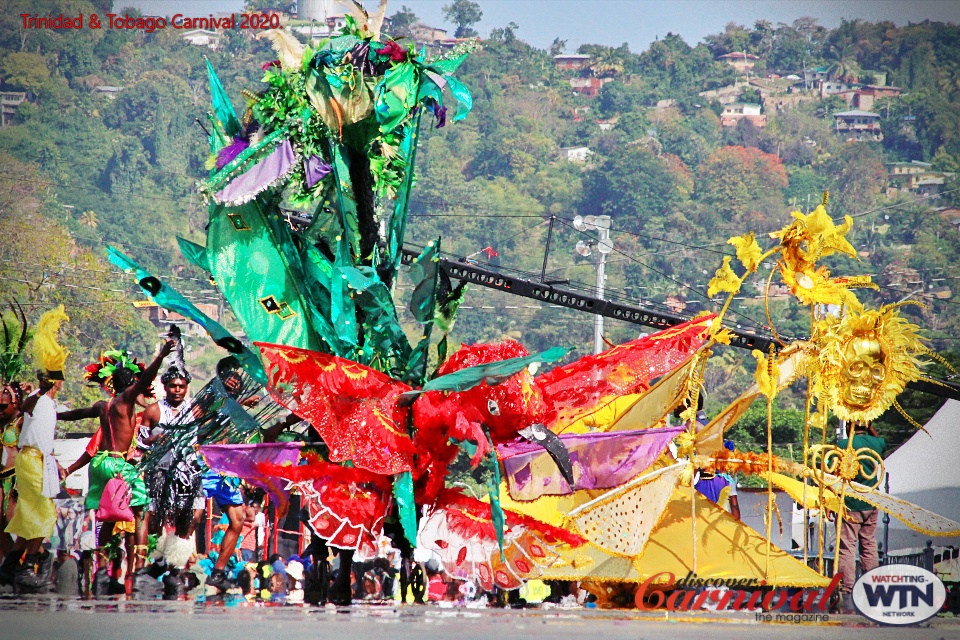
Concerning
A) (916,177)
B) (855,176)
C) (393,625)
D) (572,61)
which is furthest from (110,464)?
(572,61)

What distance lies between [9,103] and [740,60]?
109ft

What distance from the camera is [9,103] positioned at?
44.1 m

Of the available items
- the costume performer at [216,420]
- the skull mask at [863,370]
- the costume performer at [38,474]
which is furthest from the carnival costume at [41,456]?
the skull mask at [863,370]

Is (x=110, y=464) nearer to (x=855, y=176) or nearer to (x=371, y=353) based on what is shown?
(x=371, y=353)

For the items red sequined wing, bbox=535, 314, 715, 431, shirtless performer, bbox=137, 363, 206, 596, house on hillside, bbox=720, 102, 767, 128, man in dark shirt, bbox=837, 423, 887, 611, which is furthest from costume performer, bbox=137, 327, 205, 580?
house on hillside, bbox=720, 102, 767, 128

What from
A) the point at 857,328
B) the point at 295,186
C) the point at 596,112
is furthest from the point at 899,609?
the point at 596,112

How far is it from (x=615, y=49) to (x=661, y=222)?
17082 millimetres

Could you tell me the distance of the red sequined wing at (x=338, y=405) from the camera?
19.4ft

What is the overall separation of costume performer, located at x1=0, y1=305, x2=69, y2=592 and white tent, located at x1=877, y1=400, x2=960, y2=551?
21.6 ft

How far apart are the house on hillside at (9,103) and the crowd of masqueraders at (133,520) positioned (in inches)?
1453

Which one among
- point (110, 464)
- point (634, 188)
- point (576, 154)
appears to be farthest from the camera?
point (576, 154)

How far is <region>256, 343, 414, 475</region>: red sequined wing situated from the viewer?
5922 millimetres

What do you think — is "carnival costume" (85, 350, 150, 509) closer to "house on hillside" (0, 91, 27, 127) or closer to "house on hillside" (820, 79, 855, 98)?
"house on hillside" (0, 91, 27, 127)

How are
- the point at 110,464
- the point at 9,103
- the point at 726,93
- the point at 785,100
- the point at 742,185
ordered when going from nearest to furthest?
1. the point at 110,464
2. the point at 9,103
3. the point at 742,185
4. the point at 726,93
5. the point at 785,100
